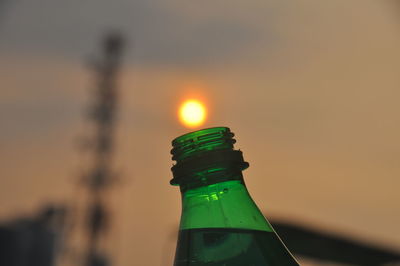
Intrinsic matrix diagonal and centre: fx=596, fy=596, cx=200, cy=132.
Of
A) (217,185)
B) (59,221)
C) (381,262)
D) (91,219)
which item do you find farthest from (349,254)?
(91,219)

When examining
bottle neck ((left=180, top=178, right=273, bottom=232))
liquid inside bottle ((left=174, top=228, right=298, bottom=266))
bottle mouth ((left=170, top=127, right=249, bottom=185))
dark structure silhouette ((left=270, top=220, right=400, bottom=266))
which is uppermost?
bottle mouth ((left=170, top=127, right=249, bottom=185))

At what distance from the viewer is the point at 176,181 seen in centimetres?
69

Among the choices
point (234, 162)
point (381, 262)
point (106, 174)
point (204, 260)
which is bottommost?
point (381, 262)

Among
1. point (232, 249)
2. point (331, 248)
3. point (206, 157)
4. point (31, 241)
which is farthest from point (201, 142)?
point (31, 241)

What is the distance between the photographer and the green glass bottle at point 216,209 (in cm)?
63

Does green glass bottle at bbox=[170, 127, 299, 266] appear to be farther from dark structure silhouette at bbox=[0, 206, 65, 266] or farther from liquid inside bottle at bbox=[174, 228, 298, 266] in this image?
dark structure silhouette at bbox=[0, 206, 65, 266]

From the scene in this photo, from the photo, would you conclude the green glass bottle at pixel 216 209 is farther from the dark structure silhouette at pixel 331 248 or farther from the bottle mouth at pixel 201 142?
the dark structure silhouette at pixel 331 248

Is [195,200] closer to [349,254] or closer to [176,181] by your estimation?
[176,181]

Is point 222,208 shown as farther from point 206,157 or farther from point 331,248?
point 331,248

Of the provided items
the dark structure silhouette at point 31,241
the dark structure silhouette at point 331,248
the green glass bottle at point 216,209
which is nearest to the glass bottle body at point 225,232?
the green glass bottle at point 216,209

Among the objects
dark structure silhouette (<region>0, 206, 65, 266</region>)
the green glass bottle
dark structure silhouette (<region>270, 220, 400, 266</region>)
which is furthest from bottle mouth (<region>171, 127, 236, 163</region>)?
dark structure silhouette (<region>0, 206, 65, 266</region>)

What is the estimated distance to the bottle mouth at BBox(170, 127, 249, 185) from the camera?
0.66 m

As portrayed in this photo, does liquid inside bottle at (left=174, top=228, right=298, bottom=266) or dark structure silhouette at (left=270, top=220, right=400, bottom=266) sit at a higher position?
liquid inside bottle at (left=174, top=228, right=298, bottom=266)

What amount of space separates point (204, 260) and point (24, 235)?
1743 cm
